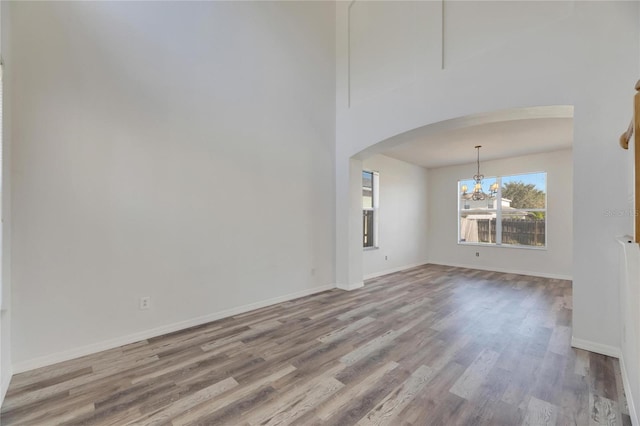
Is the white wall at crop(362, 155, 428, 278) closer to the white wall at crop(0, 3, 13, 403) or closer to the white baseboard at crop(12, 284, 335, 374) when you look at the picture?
the white baseboard at crop(12, 284, 335, 374)

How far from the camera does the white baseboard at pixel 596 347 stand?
7.45 feet

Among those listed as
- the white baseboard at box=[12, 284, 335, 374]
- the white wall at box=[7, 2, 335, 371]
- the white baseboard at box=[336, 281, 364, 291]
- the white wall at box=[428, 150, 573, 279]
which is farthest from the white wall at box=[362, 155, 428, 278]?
the white baseboard at box=[12, 284, 335, 374]

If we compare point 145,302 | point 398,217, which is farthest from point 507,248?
point 145,302

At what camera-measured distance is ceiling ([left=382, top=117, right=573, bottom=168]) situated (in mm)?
4074

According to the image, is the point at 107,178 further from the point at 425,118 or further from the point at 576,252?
the point at 576,252

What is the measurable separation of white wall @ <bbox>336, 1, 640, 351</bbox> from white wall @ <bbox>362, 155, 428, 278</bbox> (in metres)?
2.27

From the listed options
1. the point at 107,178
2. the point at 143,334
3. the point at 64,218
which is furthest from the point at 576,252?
the point at 64,218

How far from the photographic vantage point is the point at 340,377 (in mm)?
1997

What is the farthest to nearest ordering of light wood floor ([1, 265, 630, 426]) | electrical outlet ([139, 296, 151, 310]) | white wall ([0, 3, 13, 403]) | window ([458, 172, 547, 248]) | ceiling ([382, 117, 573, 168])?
window ([458, 172, 547, 248]), ceiling ([382, 117, 573, 168]), electrical outlet ([139, 296, 151, 310]), white wall ([0, 3, 13, 403]), light wood floor ([1, 265, 630, 426])

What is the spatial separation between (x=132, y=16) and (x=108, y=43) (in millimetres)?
385

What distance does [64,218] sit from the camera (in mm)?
2277

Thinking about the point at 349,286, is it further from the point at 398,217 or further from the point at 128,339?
the point at 128,339

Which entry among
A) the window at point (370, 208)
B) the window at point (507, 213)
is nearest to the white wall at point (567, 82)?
the window at point (370, 208)

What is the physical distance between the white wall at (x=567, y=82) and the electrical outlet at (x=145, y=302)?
3.56 metres
